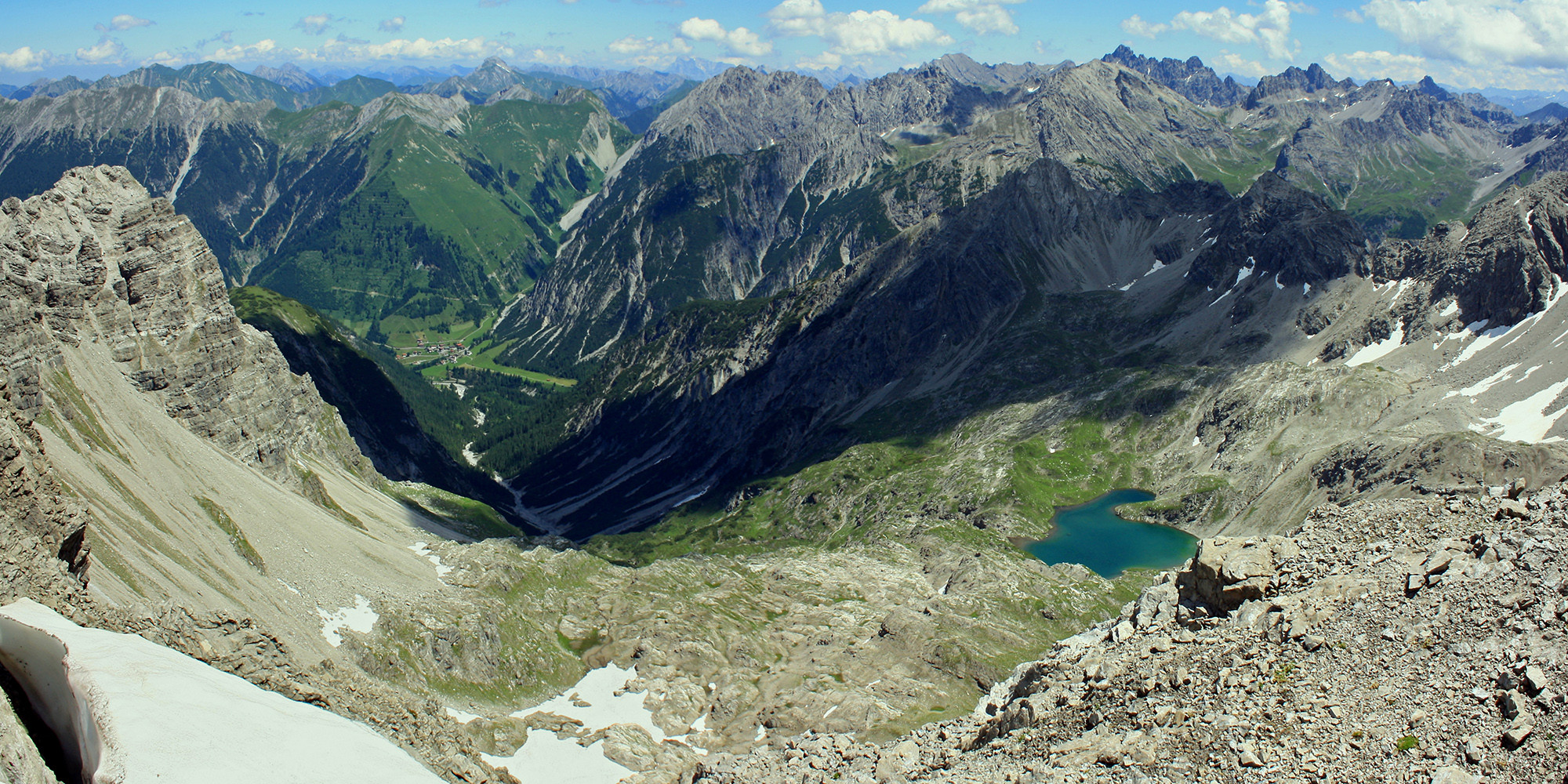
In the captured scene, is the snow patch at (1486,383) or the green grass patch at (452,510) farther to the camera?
the snow patch at (1486,383)

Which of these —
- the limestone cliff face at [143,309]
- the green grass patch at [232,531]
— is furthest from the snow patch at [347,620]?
the limestone cliff face at [143,309]

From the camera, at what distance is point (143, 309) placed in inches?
4722

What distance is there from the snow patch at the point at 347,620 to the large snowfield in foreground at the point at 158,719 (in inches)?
1926

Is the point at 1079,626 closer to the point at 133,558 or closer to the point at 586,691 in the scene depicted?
the point at 586,691

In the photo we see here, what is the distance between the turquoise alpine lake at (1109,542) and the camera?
503ft

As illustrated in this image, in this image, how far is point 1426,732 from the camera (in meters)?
29.8

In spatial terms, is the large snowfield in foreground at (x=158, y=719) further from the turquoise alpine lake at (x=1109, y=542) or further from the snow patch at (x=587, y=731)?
the turquoise alpine lake at (x=1109, y=542)

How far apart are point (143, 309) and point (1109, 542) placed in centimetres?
16145

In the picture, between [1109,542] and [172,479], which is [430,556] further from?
[1109,542]

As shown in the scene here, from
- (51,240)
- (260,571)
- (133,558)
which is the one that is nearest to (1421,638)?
(133,558)

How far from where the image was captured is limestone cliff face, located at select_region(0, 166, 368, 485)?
9906cm


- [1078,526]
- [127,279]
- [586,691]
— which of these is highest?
[127,279]

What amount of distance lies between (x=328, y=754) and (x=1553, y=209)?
861ft

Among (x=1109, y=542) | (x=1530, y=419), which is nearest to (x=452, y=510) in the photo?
(x=1109, y=542)
